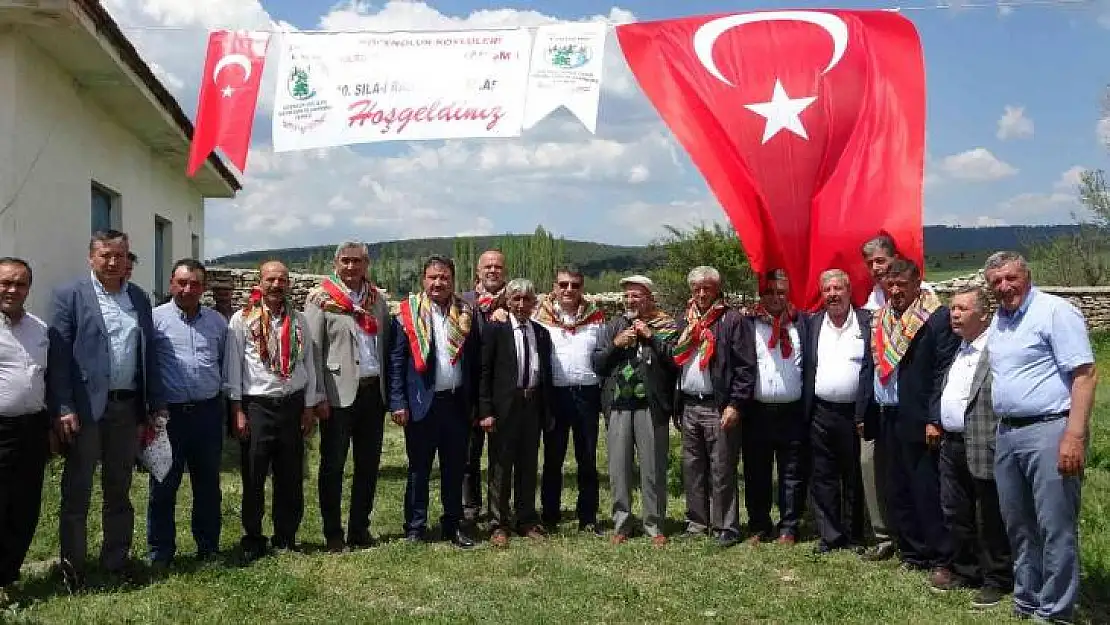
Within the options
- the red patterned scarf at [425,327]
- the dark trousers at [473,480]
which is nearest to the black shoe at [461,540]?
the dark trousers at [473,480]

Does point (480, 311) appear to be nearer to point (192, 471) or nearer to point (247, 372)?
point (247, 372)

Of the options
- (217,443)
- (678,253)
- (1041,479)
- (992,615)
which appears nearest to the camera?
(1041,479)

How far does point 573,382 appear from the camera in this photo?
6.38 m

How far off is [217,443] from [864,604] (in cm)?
376

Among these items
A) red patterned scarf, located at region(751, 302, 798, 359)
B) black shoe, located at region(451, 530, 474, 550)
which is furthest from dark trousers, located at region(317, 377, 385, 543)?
red patterned scarf, located at region(751, 302, 798, 359)

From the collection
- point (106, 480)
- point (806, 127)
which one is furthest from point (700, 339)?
point (106, 480)

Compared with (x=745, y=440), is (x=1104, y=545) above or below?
below

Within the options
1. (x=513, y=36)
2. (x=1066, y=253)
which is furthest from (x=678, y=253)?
(x=513, y=36)

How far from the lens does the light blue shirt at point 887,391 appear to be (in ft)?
17.4

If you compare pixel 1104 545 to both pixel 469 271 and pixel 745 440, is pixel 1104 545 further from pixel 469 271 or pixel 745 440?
pixel 469 271

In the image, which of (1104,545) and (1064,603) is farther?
(1104,545)

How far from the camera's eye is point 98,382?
4.77 m

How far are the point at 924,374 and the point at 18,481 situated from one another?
15.9 feet

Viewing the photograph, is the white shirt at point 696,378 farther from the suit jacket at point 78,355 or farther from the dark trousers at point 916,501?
the suit jacket at point 78,355
